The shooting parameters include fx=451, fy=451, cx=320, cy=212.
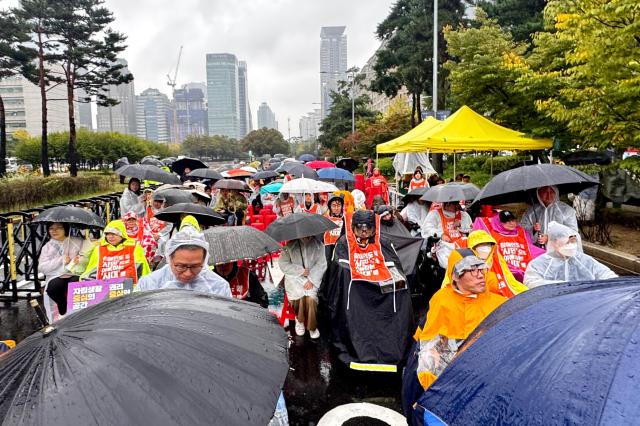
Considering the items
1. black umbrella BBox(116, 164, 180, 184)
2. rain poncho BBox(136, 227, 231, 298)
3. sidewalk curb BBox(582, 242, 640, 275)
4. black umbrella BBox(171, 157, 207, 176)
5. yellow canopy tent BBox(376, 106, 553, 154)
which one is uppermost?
yellow canopy tent BBox(376, 106, 553, 154)

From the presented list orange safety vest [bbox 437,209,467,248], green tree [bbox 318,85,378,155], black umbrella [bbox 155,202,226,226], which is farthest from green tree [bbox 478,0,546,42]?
green tree [bbox 318,85,378,155]

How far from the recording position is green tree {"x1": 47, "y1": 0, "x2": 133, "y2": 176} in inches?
1126

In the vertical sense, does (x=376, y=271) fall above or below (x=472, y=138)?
below

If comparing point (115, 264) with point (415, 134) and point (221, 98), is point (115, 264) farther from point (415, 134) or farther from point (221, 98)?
point (221, 98)

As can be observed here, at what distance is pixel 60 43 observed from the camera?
29.3m

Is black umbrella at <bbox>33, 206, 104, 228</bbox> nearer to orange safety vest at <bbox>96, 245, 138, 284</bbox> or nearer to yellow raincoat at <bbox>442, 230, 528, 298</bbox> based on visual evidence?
orange safety vest at <bbox>96, 245, 138, 284</bbox>

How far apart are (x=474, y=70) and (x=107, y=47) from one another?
27.0 m

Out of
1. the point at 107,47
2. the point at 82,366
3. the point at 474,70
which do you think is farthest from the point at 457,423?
the point at 107,47

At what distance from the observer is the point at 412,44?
25.3m

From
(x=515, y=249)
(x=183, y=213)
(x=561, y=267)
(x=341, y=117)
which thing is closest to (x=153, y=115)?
(x=341, y=117)

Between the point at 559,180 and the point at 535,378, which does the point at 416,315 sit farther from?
the point at 535,378

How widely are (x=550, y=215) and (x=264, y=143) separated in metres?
93.7

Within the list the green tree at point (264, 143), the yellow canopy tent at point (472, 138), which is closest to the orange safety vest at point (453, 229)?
the yellow canopy tent at point (472, 138)

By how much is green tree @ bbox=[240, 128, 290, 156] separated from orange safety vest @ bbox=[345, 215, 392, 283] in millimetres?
93606
